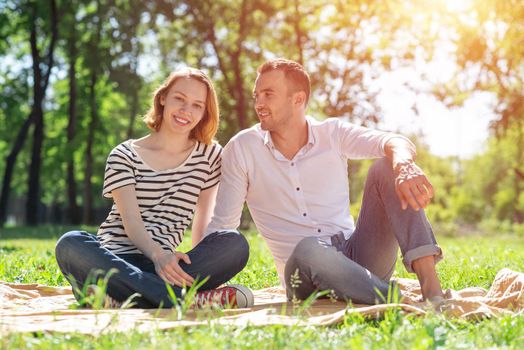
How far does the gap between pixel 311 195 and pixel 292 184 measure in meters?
0.15

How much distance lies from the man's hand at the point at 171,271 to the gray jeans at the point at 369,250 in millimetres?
655

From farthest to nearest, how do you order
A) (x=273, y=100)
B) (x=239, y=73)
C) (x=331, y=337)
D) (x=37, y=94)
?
(x=37, y=94) → (x=239, y=73) → (x=273, y=100) → (x=331, y=337)

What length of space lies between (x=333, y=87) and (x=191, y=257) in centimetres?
2046

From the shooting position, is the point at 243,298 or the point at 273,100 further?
the point at 273,100

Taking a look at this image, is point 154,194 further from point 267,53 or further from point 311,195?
point 267,53

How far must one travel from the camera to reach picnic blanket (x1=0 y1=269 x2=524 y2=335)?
3381 millimetres

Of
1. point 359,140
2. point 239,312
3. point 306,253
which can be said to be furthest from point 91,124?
point 239,312

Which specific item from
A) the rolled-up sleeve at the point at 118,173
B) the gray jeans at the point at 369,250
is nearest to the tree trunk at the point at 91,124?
the rolled-up sleeve at the point at 118,173

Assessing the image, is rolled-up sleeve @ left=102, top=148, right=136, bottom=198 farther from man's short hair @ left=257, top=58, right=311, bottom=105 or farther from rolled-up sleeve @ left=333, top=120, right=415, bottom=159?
rolled-up sleeve @ left=333, top=120, right=415, bottom=159

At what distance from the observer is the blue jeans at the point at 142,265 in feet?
14.2

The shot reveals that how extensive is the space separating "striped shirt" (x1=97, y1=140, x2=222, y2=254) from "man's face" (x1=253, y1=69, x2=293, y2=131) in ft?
1.91

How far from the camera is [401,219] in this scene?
446 cm

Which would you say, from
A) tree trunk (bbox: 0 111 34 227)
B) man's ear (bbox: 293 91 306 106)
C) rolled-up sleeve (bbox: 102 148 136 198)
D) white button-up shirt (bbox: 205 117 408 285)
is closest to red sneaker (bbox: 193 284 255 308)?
white button-up shirt (bbox: 205 117 408 285)

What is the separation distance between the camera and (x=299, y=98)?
5188mm
